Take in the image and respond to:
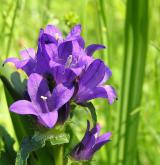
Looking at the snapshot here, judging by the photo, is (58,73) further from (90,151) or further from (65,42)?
(90,151)

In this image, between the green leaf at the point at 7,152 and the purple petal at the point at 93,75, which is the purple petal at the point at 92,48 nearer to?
the purple petal at the point at 93,75

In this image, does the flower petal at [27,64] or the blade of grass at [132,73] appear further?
the blade of grass at [132,73]

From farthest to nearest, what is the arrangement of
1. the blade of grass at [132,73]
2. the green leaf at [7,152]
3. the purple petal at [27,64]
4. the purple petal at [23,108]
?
the blade of grass at [132,73] → the green leaf at [7,152] → the purple petal at [27,64] → the purple petal at [23,108]

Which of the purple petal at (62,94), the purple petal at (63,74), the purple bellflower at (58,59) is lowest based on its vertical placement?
the purple petal at (62,94)

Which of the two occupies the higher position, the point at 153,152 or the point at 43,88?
the point at 43,88

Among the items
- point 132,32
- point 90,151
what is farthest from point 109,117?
point 90,151

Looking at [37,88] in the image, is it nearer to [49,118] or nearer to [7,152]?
[49,118]

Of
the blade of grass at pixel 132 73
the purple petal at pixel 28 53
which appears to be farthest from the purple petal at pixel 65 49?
the blade of grass at pixel 132 73
